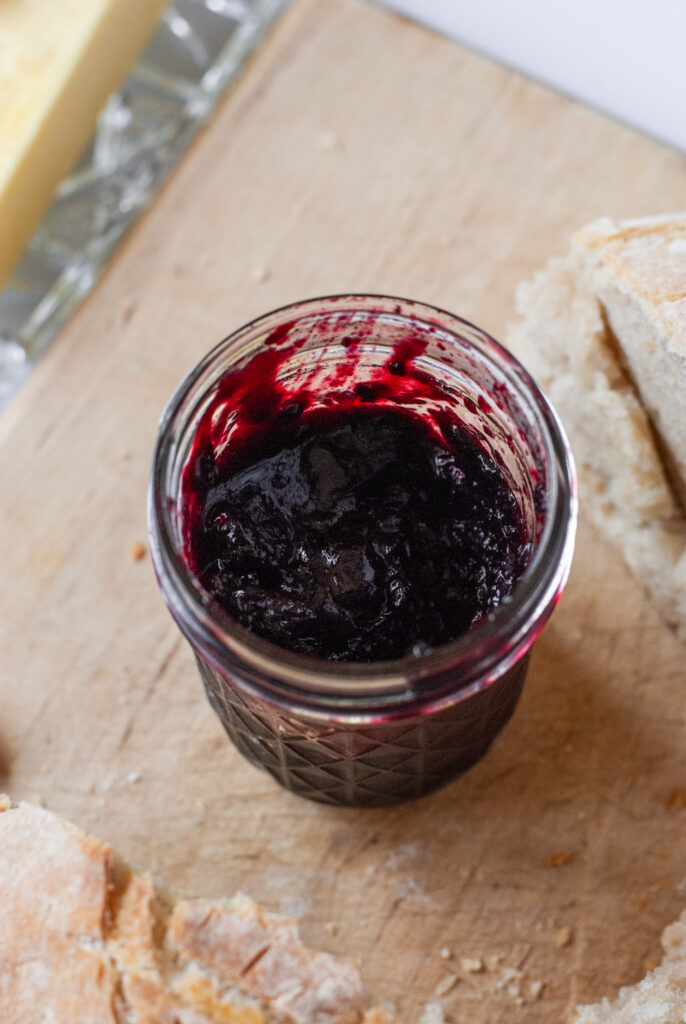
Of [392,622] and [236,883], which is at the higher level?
[392,622]

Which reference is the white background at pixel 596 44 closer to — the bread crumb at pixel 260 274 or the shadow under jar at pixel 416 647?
the bread crumb at pixel 260 274

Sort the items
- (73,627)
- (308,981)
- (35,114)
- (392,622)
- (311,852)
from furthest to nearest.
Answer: (35,114)
(73,627)
(311,852)
(308,981)
(392,622)

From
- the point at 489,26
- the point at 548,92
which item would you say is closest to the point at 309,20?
the point at 489,26

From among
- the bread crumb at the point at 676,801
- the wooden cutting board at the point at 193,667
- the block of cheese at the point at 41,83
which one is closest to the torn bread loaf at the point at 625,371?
the wooden cutting board at the point at 193,667

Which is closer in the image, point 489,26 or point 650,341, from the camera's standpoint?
point 650,341

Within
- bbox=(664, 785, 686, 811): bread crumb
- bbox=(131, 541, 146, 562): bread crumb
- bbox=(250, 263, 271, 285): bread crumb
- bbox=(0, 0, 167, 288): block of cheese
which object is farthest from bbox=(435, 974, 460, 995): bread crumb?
bbox=(0, 0, 167, 288): block of cheese

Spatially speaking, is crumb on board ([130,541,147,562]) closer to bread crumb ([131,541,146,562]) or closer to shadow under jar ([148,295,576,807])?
bread crumb ([131,541,146,562])

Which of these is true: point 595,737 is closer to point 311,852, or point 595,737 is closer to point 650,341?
point 311,852
